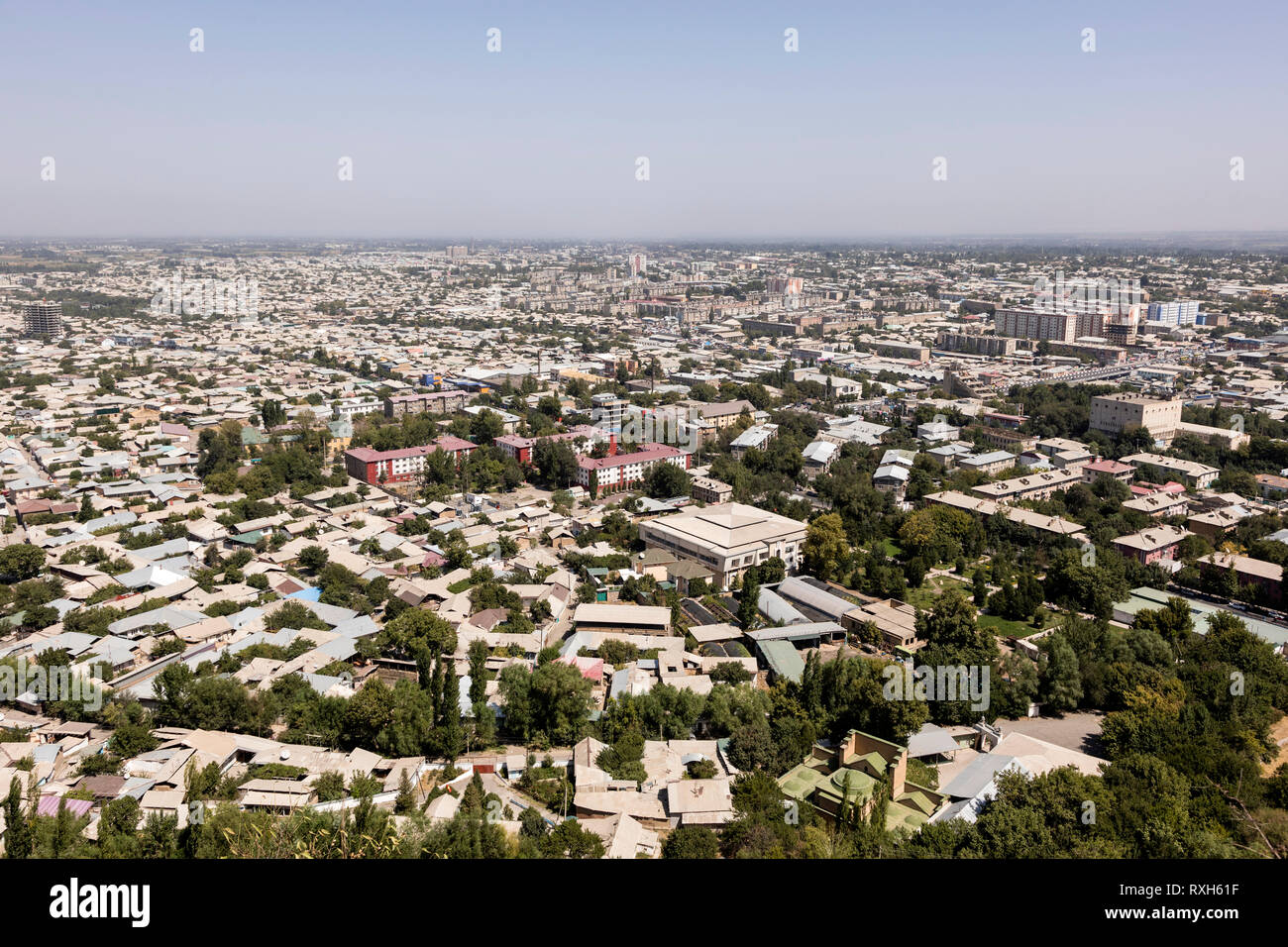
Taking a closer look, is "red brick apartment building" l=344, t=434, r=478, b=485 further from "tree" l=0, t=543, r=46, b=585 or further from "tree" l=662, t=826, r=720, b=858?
"tree" l=662, t=826, r=720, b=858

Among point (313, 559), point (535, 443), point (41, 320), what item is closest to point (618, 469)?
point (535, 443)

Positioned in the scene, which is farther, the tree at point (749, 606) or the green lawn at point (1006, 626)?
the green lawn at point (1006, 626)

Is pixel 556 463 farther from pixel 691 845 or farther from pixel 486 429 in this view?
pixel 691 845

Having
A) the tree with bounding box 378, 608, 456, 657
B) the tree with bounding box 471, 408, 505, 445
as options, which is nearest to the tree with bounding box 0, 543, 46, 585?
the tree with bounding box 378, 608, 456, 657

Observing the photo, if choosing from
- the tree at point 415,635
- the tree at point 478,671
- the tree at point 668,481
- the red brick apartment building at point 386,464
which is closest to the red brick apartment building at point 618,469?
the tree at point 668,481

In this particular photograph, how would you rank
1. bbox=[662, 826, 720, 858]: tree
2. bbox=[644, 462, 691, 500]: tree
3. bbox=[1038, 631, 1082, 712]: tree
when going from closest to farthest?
bbox=[662, 826, 720, 858]: tree → bbox=[1038, 631, 1082, 712]: tree → bbox=[644, 462, 691, 500]: tree

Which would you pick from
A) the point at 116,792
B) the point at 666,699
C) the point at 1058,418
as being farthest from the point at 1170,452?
the point at 116,792

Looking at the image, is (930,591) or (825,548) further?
(825,548)

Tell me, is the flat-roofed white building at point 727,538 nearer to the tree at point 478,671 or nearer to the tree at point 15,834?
the tree at point 478,671

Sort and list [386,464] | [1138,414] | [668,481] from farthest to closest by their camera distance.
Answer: [1138,414] < [386,464] < [668,481]
